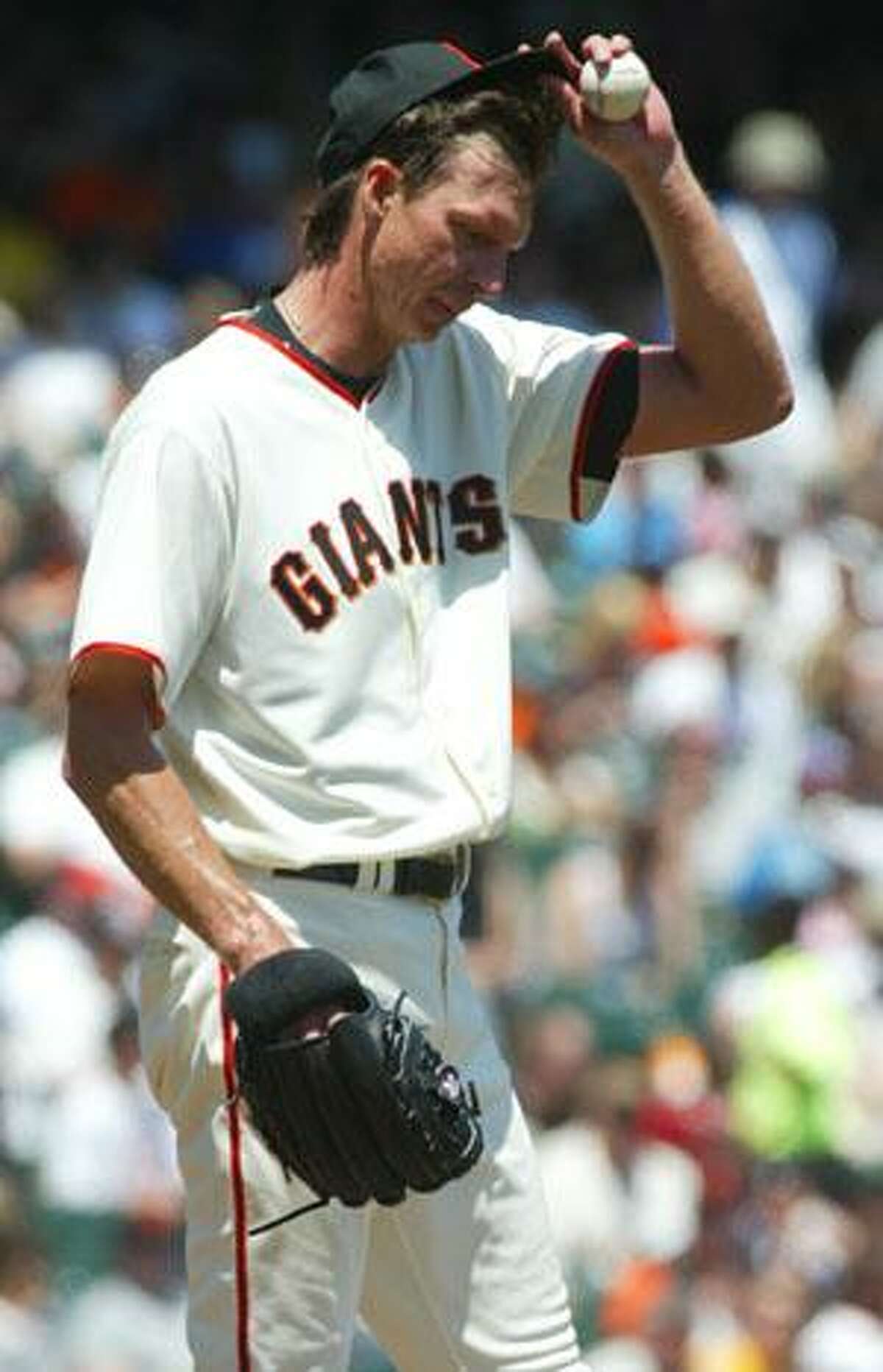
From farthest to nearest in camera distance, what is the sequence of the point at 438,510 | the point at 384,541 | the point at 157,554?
the point at 438,510, the point at 384,541, the point at 157,554

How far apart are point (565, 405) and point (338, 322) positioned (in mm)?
380

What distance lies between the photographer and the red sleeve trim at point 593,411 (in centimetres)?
460

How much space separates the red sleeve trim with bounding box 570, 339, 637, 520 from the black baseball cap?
426 mm

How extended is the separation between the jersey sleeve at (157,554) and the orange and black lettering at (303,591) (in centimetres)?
9

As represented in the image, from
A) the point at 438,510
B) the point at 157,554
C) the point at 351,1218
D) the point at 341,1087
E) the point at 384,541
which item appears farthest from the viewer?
the point at 438,510

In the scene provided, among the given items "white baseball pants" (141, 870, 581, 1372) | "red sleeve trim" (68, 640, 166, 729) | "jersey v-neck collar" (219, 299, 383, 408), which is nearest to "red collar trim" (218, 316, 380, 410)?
"jersey v-neck collar" (219, 299, 383, 408)

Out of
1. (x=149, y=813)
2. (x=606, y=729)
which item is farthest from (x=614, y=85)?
(x=606, y=729)

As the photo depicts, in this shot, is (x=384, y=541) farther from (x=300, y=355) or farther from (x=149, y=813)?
(x=149, y=813)

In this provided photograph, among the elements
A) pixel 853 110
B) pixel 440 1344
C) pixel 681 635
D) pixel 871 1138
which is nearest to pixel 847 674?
pixel 681 635

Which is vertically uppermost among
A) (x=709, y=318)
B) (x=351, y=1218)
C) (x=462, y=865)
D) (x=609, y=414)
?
(x=709, y=318)

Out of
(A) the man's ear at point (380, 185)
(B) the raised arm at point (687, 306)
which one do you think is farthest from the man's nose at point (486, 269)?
(B) the raised arm at point (687, 306)

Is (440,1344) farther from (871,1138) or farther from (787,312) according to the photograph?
(787,312)

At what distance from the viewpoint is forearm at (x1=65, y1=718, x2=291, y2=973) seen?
4023 millimetres

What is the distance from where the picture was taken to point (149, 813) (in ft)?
13.3
